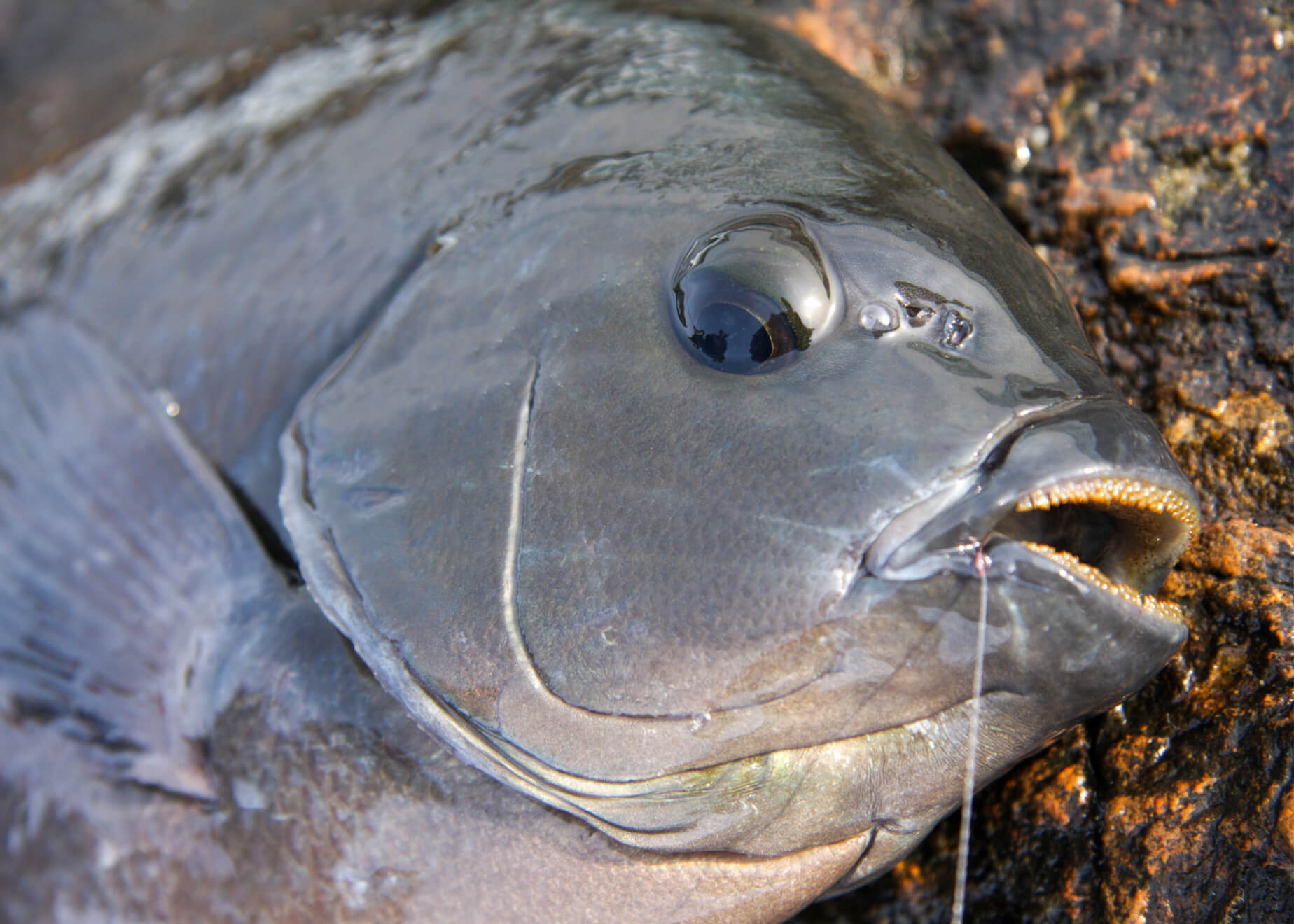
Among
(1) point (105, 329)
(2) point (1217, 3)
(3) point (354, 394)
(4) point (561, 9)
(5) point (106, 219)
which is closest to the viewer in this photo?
(3) point (354, 394)

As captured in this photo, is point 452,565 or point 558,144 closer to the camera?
point 452,565

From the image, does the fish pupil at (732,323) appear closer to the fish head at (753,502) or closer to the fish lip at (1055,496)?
the fish head at (753,502)

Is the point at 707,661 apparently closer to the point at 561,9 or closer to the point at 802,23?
the point at 561,9

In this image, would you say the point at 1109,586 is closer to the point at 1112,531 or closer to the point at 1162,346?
the point at 1112,531

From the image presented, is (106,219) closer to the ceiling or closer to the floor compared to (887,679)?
closer to the ceiling

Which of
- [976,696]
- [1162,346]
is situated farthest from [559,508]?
[1162,346]

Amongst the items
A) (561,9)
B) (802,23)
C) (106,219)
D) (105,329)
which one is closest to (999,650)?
(561,9)

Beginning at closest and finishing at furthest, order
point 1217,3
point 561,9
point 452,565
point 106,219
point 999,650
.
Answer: point 999,650
point 452,565
point 561,9
point 1217,3
point 106,219
